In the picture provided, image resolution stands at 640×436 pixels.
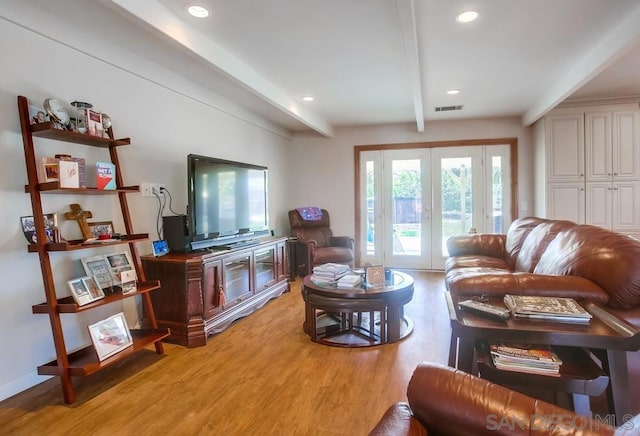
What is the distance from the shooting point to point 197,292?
2875 mm

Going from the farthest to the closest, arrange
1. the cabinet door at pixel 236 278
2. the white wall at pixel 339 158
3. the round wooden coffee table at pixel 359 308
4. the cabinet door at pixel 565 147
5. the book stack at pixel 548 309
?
the white wall at pixel 339 158 < the cabinet door at pixel 565 147 < the cabinet door at pixel 236 278 < the round wooden coffee table at pixel 359 308 < the book stack at pixel 548 309

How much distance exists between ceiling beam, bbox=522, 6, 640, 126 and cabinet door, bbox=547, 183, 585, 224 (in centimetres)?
100

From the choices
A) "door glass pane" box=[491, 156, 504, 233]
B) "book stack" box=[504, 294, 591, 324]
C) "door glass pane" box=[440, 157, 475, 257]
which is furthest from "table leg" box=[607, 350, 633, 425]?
"door glass pane" box=[491, 156, 504, 233]

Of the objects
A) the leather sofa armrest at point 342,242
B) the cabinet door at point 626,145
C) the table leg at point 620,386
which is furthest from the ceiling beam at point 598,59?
the leather sofa armrest at point 342,242

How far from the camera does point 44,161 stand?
82.4 inches

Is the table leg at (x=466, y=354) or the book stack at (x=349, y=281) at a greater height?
the book stack at (x=349, y=281)

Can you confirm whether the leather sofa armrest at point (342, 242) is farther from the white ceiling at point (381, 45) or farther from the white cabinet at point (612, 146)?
the white cabinet at point (612, 146)

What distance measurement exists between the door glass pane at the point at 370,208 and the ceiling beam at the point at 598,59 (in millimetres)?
2461

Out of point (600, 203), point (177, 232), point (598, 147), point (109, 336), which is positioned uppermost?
point (598, 147)

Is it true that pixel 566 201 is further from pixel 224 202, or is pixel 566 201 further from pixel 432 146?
pixel 224 202

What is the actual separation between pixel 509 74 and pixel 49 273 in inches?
161

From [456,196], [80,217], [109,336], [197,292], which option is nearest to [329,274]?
[197,292]

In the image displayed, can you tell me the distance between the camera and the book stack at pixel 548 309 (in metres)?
1.58

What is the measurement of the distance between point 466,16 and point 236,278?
279 centimetres
